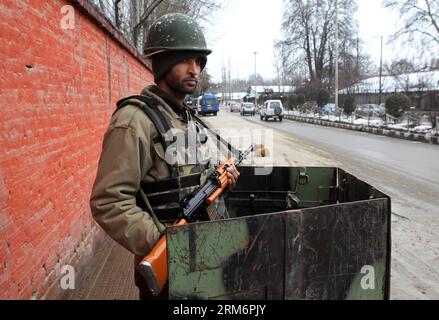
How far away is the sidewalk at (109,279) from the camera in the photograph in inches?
139

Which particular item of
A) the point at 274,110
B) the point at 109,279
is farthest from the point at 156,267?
the point at 274,110

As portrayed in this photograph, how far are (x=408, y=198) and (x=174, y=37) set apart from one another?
6.34 meters

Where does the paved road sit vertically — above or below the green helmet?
below

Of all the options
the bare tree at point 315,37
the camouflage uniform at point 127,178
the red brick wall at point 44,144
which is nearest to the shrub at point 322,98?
the bare tree at point 315,37

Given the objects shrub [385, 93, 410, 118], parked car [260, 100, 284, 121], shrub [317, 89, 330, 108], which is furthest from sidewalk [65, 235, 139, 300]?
shrub [317, 89, 330, 108]

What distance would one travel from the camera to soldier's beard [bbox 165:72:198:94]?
1.95 meters

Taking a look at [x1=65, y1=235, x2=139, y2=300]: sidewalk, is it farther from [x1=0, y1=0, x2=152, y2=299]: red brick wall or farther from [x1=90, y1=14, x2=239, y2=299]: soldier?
[x1=90, y1=14, x2=239, y2=299]: soldier

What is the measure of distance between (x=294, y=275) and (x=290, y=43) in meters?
46.6

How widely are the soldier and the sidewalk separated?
1884mm

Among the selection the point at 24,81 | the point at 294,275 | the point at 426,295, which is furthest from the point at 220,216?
the point at 426,295

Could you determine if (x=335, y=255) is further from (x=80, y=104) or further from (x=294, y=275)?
(x=80, y=104)

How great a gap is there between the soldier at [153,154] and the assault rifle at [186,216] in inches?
2.6

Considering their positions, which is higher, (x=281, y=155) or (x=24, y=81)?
(x=24, y=81)
